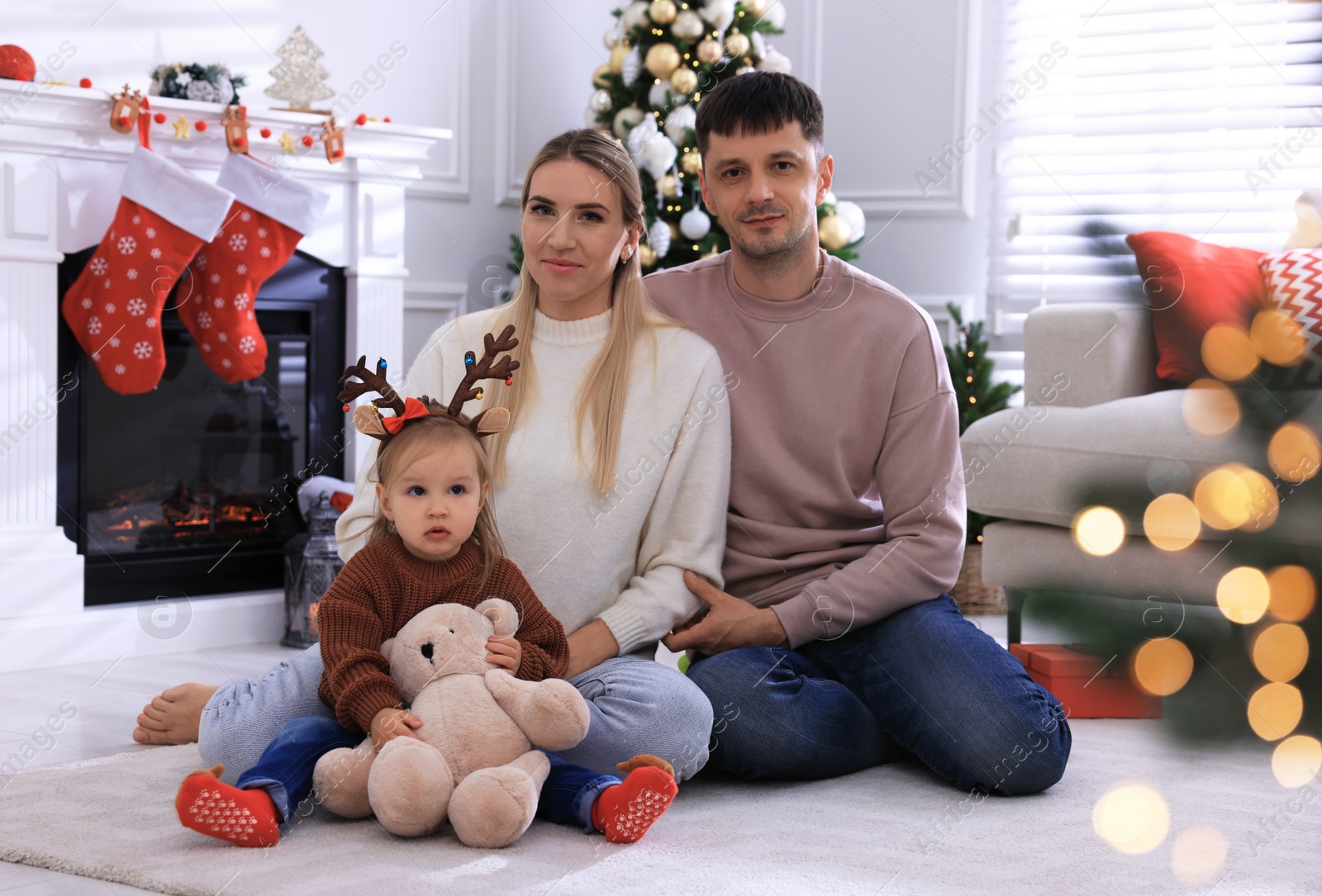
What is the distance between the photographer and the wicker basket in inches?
126

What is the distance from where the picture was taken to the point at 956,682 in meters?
1.64

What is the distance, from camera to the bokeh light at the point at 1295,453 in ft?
1.30

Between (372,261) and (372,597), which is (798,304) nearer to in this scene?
(372,597)

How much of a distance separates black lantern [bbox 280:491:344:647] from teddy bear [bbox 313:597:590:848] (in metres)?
1.35

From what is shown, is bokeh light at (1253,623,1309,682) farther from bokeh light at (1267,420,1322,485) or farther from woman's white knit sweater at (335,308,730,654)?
woman's white knit sweater at (335,308,730,654)

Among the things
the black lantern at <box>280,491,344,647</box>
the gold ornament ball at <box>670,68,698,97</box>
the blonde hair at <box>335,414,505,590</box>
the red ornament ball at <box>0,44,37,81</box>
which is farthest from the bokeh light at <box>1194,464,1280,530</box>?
the gold ornament ball at <box>670,68,698,97</box>

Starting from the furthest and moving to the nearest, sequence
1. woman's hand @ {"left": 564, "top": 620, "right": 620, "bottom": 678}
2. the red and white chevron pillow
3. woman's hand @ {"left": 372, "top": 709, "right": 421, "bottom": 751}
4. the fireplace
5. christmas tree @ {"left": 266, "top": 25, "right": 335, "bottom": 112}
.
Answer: christmas tree @ {"left": 266, "top": 25, "right": 335, "bottom": 112}
the fireplace
woman's hand @ {"left": 564, "top": 620, "right": 620, "bottom": 678}
woman's hand @ {"left": 372, "top": 709, "right": 421, "bottom": 751}
the red and white chevron pillow

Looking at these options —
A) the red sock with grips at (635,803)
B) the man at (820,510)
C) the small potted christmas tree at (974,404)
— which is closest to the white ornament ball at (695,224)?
the small potted christmas tree at (974,404)

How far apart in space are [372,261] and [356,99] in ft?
2.29

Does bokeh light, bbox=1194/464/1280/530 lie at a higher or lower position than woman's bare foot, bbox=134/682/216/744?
higher

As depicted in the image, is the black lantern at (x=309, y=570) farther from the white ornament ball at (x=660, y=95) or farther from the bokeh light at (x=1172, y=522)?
the bokeh light at (x=1172, y=522)

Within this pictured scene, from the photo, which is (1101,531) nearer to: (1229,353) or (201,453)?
(1229,353)

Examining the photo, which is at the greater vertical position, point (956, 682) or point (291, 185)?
point (291, 185)

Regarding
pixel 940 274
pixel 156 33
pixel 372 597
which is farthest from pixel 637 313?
pixel 940 274
